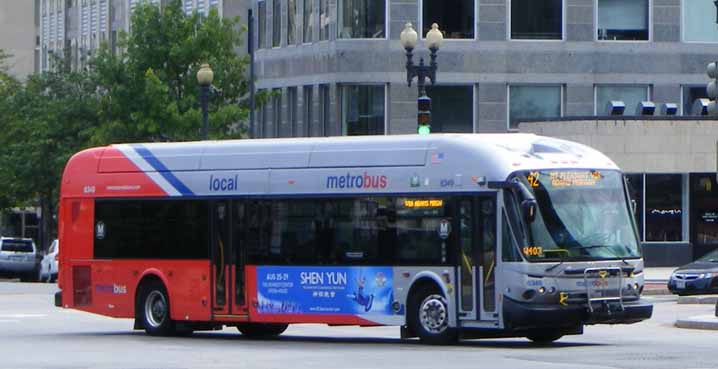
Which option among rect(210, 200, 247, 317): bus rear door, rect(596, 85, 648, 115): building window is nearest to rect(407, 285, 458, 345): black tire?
rect(210, 200, 247, 317): bus rear door

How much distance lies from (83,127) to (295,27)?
1350 cm

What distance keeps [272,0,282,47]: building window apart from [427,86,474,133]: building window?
26.5ft

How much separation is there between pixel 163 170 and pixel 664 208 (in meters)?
30.5

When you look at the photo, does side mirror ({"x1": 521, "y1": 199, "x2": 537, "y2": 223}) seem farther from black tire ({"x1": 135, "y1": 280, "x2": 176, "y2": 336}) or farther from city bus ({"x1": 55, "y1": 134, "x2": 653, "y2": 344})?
black tire ({"x1": 135, "y1": 280, "x2": 176, "y2": 336})

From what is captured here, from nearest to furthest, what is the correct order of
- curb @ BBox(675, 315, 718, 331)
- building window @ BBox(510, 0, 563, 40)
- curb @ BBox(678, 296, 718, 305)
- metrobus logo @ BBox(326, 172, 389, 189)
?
1. metrobus logo @ BBox(326, 172, 389, 189)
2. curb @ BBox(675, 315, 718, 331)
3. curb @ BBox(678, 296, 718, 305)
4. building window @ BBox(510, 0, 563, 40)

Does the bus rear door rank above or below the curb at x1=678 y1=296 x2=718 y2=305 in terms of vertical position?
above

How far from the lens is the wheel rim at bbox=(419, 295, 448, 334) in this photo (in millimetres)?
24656

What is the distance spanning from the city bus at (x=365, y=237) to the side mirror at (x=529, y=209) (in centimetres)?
2

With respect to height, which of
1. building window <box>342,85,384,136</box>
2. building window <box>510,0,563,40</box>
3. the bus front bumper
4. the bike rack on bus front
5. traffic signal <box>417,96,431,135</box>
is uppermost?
building window <box>510,0,563,40</box>

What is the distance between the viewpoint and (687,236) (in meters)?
56.0

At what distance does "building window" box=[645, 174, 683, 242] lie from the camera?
55.9 meters

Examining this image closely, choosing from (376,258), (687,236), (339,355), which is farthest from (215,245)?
(687,236)

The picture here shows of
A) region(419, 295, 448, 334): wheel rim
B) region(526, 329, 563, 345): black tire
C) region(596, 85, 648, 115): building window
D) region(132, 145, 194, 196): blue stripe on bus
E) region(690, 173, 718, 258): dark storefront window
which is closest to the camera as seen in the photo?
region(419, 295, 448, 334): wheel rim

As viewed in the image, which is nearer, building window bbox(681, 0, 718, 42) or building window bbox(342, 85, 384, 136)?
building window bbox(342, 85, 384, 136)
